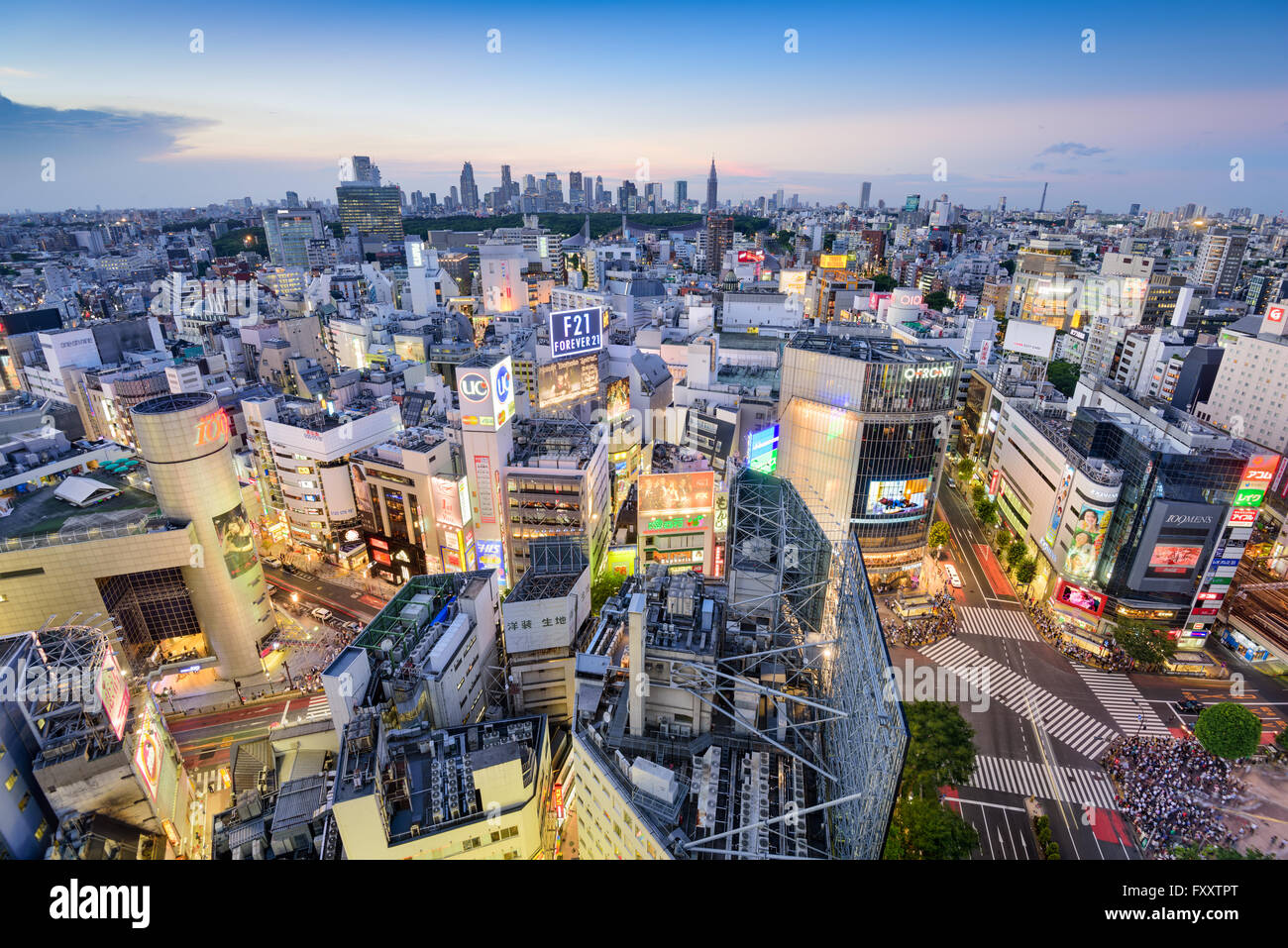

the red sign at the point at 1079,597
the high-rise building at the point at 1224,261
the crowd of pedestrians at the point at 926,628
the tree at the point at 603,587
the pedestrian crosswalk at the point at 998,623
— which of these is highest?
the high-rise building at the point at 1224,261

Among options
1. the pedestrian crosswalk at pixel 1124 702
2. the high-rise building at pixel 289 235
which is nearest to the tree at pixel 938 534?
the pedestrian crosswalk at pixel 1124 702

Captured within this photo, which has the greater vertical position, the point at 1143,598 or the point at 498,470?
the point at 498,470

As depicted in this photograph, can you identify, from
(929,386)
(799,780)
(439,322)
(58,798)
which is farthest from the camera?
(439,322)

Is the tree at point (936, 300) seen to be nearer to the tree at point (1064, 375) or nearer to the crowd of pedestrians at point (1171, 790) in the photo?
the tree at point (1064, 375)

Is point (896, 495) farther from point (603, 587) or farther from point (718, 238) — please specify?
point (718, 238)

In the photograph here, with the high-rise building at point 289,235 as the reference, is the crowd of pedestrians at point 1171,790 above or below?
below

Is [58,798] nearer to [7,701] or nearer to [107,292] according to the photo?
[7,701]
